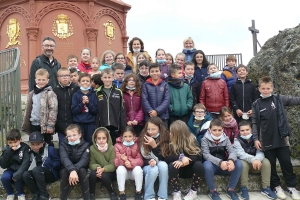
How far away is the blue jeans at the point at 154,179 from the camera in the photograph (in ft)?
13.4

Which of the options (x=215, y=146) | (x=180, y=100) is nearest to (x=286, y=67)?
(x=180, y=100)

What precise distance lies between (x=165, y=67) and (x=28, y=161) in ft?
9.68

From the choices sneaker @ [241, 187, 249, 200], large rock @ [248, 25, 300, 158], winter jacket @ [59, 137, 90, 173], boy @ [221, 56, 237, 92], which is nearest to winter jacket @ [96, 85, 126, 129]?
winter jacket @ [59, 137, 90, 173]

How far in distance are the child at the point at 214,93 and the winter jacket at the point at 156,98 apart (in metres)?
0.75

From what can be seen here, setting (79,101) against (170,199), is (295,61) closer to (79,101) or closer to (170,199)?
(170,199)

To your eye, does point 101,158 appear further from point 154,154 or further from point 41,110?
point 41,110

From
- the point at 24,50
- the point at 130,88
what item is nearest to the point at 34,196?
the point at 130,88

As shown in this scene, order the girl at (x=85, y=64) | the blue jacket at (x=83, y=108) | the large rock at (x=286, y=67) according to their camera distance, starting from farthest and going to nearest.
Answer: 1. the girl at (x=85, y=64)
2. the large rock at (x=286, y=67)
3. the blue jacket at (x=83, y=108)

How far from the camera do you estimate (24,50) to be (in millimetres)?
11234

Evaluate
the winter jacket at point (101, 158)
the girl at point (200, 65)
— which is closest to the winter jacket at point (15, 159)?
the winter jacket at point (101, 158)

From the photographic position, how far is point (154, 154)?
4.33 metres

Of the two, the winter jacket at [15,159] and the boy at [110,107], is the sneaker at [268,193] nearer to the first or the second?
the boy at [110,107]

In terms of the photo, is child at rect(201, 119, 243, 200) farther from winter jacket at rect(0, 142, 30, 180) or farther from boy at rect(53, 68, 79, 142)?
winter jacket at rect(0, 142, 30, 180)

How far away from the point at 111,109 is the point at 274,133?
7.51 ft
